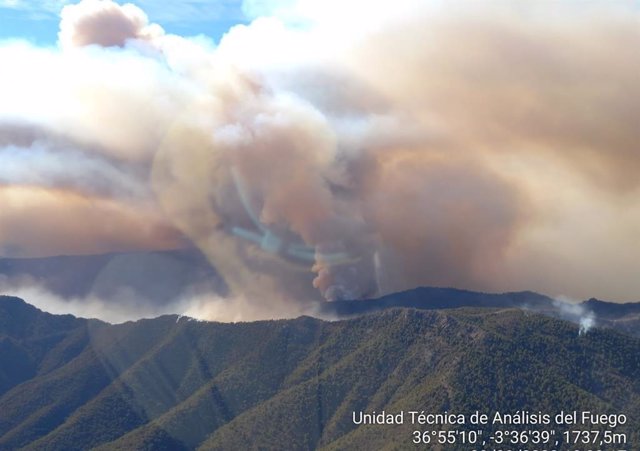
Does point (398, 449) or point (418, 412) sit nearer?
point (398, 449)

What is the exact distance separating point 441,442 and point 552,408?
28573 mm

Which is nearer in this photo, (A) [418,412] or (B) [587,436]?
(B) [587,436]

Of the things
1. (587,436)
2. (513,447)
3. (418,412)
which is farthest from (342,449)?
(587,436)

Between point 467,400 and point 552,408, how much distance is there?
16759mm

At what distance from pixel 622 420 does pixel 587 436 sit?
35.7ft

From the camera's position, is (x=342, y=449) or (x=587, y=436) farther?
(x=342, y=449)

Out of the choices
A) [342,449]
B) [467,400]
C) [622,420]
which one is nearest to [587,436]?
[622,420]

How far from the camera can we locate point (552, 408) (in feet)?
648

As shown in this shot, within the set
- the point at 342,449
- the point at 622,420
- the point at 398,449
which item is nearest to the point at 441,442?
the point at 398,449

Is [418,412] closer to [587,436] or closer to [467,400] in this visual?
[467,400]

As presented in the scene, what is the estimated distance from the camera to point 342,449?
648 feet

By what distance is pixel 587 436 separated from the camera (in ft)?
602

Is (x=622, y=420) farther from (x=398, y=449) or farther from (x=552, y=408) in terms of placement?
(x=398, y=449)

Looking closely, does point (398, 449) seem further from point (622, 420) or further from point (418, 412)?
point (622, 420)
